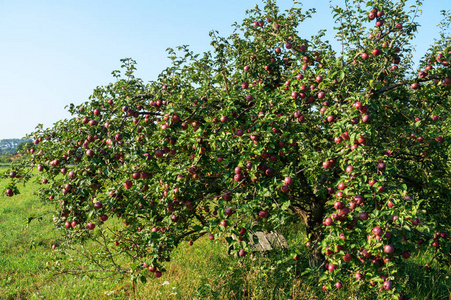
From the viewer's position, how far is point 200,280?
4.97 m

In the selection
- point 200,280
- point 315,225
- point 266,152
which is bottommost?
point 200,280

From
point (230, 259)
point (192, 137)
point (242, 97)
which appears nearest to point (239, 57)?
point (242, 97)

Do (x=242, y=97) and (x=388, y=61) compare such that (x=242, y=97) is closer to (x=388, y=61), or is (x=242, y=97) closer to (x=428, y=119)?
(x=388, y=61)

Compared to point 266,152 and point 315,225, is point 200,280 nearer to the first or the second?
point 315,225

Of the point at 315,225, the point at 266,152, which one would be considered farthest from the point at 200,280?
the point at 266,152

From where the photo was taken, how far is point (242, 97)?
3.97 meters

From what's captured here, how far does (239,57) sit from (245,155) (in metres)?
1.88

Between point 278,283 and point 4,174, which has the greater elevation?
point 4,174

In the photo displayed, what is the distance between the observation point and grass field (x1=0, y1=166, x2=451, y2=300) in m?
4.46

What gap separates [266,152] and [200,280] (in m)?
2.48

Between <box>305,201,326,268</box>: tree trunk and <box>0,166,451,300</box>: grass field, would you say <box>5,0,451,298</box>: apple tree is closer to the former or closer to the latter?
<box>305,201,326,268</box>: tree trunk

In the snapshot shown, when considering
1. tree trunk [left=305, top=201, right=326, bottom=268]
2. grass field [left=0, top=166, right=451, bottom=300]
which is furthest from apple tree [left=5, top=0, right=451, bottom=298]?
grass field [left=0, top=166, right=451, bottom=300]

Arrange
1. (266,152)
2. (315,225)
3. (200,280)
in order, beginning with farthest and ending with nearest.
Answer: (315,225)
(200,280)
(266,152)

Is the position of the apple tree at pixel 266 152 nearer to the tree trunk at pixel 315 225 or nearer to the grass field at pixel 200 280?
the tree trunk at pixel 315 225
